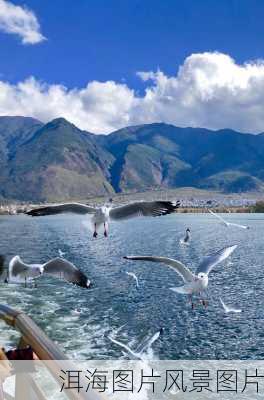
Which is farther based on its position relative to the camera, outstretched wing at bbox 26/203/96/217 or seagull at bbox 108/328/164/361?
seagull at bbox 108/328/164/361

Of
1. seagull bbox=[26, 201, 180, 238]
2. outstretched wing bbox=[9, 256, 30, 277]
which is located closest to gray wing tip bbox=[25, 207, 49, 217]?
seagull bbox=[26, 201, 180, 238]

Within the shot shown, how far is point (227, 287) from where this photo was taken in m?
26.2

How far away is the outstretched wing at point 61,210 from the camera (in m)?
12.0

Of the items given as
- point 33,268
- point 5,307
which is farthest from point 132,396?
point 5,307

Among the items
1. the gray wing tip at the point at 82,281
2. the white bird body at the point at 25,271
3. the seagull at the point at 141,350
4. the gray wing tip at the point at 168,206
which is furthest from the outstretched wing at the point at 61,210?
the white bird body at the point at 25,271

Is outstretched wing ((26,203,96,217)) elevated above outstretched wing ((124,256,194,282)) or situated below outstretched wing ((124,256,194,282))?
above

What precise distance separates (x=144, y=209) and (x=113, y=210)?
1.63 metres

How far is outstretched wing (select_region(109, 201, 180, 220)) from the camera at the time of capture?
11266 mm

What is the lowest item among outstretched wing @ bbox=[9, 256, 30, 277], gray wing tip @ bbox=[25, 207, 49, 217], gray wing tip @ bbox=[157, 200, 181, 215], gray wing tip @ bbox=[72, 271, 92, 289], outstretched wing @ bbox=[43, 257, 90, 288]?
outstretched wing @ bbox=[9, 256, 30, 277]

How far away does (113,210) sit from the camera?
13.8 meters

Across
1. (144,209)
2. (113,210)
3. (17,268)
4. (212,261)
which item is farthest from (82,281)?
(17,268)

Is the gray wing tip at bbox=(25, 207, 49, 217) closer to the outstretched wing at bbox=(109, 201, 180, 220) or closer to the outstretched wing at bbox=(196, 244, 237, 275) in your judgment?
the outstretched wing at bbox=(109, 201, 180, 220)

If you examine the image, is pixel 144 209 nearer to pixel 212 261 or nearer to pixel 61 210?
pixel 61 210

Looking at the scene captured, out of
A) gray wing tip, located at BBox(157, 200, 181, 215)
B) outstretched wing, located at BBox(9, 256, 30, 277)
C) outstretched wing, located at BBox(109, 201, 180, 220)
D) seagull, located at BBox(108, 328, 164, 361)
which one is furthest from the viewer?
outstretched wing, located at BBox(9, 256, 30, 277)
